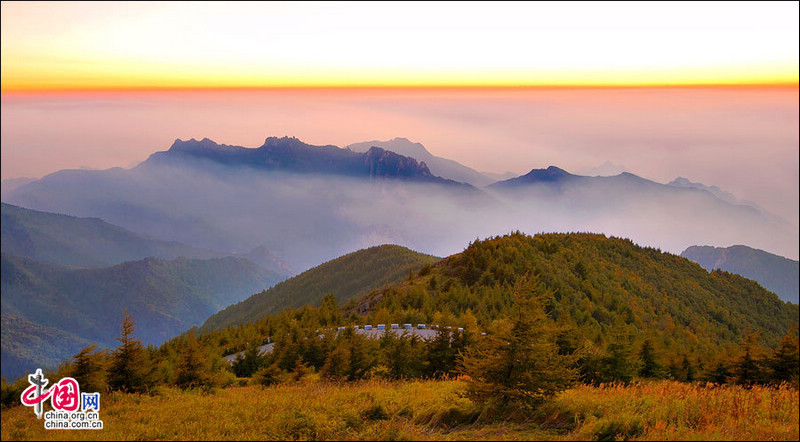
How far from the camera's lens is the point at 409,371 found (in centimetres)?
2503

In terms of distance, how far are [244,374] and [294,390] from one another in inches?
589

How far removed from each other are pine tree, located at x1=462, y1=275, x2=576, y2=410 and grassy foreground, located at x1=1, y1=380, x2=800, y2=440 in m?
0.56

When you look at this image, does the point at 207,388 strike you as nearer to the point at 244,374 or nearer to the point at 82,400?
the point at 82,400

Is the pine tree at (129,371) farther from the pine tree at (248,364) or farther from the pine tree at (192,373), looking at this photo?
the pine tree at (248,364)

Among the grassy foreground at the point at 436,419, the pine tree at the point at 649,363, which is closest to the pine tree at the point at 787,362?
the grassy foreground at the point at 436,419

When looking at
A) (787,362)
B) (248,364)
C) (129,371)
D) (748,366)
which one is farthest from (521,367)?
(248,364)

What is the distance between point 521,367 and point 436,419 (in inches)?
104

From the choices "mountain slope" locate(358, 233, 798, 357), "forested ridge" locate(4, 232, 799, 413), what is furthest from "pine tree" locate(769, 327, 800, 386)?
"mountain slope" locate(358, 233, 798, 357)

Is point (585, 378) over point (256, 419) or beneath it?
beneath

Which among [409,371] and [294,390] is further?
[409,371]

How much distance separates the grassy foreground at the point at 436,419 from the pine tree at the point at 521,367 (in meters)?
0.56

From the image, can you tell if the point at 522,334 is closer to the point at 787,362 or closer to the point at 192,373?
the point at 192,373

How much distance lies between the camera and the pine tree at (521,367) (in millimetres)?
13484

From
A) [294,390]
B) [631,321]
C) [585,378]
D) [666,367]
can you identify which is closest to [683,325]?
[631,321]
